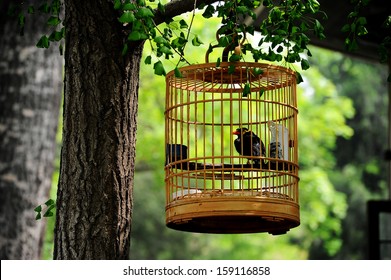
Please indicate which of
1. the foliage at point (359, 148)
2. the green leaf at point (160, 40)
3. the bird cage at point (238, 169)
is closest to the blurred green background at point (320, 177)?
the foliage at point (359, 148)

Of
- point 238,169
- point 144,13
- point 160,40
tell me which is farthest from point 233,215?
point 144,13

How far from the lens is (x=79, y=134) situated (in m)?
3.94

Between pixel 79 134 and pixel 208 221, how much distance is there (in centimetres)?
75

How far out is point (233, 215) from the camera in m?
3.84

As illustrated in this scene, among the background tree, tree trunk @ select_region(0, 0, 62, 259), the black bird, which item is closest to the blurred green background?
tree trunk @ select_region(0, 0, 62, 259)

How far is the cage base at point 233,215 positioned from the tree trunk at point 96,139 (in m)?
0.25

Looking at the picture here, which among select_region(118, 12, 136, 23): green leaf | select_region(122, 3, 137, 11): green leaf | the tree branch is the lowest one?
select_region(118, 12, 136, 23): green leaf

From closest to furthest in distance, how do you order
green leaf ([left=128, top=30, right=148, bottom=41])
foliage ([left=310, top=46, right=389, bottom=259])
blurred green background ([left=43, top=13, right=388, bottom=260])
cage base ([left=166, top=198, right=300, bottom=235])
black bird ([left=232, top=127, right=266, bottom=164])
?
green leaf ([left=128, top=30, right=148, bottom=41]), cage base ([left=166, top=198, right=300, bottom=235]), black bird ([left=232, top=127, right=266, bottom=164]), blurred green background ([left=43, top=13, right=388, bottom=260]), foliage ([left=310, top=46, right=389, bottom=259])

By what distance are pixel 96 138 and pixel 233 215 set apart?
2.29 ft

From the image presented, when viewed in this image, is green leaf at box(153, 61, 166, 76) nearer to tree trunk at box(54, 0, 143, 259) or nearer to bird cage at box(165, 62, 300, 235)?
bird cage at box(165, 62, 300, 235)

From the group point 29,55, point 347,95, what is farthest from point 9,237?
point 347,95

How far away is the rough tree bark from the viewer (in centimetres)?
389

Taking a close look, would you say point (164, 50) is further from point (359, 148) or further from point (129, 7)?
point (359, 148)

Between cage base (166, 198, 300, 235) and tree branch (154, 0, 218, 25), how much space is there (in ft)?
2.79
